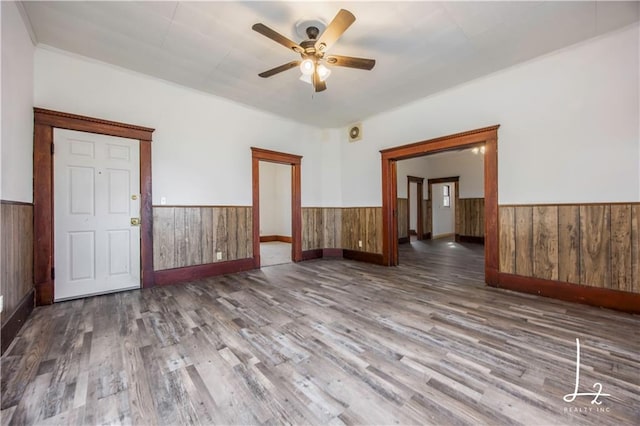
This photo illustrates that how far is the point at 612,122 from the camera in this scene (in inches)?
104

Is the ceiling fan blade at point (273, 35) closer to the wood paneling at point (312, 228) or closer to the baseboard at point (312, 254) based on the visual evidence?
the wood paneling at point (312, 228)

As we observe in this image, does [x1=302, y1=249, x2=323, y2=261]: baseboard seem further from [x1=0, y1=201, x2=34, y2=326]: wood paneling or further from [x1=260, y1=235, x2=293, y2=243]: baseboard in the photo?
[x1=0, y1=201, x2=34, y2=326]: wood paneling

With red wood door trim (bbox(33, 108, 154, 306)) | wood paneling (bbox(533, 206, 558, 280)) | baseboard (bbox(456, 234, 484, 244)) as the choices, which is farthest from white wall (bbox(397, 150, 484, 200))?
red wood door trim (bbox(33, 108, 154, 306))

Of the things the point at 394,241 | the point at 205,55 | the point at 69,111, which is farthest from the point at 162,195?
the point at 394,241

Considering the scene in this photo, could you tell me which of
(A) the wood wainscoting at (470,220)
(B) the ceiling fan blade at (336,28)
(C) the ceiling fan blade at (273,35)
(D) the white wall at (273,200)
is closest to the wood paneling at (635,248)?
(B) the ceiling fan blade at (336,28)

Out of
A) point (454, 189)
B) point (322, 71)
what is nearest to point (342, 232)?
point (322, 71)

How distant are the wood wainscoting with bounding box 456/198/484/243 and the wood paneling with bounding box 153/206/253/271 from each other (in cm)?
692

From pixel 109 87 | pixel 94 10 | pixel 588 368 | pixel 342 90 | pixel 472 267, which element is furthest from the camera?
pixel 472 267

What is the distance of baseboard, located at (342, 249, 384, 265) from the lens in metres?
4.88

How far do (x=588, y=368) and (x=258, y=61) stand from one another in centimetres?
408

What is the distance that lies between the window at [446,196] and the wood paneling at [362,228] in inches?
251

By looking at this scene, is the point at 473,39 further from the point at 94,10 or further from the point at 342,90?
the point at 94,10

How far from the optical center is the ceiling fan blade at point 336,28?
2.00m

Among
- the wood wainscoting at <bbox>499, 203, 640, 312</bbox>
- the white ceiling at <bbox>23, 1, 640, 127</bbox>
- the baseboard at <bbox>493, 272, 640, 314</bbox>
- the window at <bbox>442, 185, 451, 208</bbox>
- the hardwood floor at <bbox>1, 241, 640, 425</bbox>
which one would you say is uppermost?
the white ceiling at <bbox>23, 1, 640, 127</bbox>
